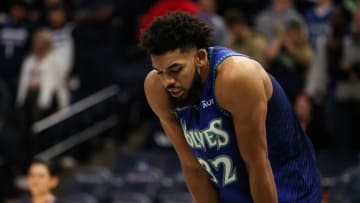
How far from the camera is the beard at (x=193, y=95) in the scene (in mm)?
3145

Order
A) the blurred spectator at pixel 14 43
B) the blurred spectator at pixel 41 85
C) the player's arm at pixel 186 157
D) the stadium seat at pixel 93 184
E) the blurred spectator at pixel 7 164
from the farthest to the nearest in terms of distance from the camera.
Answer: the blurred spectator at pixel 14 43 → the blurred spectator at pixel 41 85 → the blurred spectator at pixel 7 164 → the stadium seat at pixel 93 184 → the player's arm at pixel 186 157

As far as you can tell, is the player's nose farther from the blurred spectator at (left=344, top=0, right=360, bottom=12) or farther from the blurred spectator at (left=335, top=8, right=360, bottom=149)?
the blurred spectator at (left=344, top=0, right=360, bottom=12)

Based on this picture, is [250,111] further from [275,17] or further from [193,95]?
[275,17]

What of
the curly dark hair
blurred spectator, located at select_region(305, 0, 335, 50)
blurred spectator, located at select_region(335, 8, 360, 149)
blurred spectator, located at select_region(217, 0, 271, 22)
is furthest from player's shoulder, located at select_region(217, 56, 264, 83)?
blurred spectator, located at select_region(217, 0, 271, 22)

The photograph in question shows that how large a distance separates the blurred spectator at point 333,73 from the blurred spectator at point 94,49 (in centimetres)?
268

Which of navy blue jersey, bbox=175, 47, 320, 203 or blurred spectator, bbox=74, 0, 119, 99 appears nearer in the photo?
navy blue jersey, bbox=175, 47, 320, 203

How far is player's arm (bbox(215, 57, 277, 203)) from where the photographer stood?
3.04 meters

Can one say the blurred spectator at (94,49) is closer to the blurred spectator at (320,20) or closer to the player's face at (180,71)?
the blurred spectator at (320,20)

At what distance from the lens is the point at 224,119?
318 cm

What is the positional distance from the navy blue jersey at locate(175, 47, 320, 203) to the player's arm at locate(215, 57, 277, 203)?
0.20 feet

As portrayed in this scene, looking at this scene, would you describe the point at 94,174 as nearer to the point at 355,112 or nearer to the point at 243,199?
the point at 355,112

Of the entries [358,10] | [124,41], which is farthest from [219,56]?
[124,41]

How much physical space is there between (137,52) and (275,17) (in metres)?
2.24

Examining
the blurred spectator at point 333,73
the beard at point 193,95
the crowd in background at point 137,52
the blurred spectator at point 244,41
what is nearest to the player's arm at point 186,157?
the beard at point 193,95
